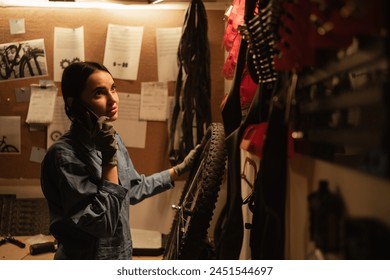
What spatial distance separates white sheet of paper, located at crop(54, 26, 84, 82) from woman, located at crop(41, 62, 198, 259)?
534mm

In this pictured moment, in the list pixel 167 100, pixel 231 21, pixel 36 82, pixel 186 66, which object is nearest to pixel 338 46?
pixel 231 21

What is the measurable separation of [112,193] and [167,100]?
0.75 meters

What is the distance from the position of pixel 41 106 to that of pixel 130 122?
0.40m

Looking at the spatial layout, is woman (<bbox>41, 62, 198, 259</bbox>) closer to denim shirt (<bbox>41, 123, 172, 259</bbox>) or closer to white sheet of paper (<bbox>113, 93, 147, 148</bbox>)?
denim shirt (<bbox>41, 123, 172, 259</bbox>)

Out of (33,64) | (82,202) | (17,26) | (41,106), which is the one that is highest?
(17,26)

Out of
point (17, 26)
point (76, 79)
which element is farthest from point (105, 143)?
point (17, 26)

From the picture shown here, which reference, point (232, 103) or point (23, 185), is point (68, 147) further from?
point (23, 185)

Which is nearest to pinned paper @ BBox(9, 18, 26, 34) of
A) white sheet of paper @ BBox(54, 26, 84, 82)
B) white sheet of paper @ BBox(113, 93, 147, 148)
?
white sheet of paper @ BBox(54, 26, 84, 82)

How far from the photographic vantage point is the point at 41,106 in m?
1.54

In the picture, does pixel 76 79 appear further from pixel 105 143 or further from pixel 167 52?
pixel 167 52

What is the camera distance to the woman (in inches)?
35.2

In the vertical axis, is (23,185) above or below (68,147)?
below

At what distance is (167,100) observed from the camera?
1568 mm

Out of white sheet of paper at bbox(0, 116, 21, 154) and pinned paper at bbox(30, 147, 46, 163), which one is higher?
white sheet of paper at bbox(0, 116, 21, 154)
